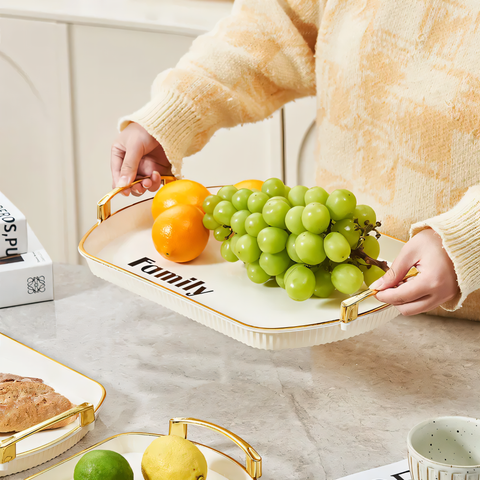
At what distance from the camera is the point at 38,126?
249 centimetres

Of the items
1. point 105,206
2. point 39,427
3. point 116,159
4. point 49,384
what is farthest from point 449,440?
point 116,159

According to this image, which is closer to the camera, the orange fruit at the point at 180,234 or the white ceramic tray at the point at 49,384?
the white ceramic tray at the point at 49,384

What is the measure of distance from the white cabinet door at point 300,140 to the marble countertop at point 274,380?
1.73m

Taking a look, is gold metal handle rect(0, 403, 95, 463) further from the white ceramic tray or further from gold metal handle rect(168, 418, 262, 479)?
gold metal handle rect(168, 418, 262, 479)

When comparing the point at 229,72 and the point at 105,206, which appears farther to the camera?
the point at 229,72

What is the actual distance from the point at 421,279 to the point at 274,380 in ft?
0.90

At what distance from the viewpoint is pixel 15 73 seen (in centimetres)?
242

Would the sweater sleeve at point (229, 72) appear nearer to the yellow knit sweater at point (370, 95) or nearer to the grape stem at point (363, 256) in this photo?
the yellow knit sweater at point (370, 95)

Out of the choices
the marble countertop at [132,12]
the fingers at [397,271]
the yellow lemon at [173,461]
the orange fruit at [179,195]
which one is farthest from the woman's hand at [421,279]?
the marble countertop at [132,12]

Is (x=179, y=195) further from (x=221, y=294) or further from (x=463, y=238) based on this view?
(x=463, y=238)

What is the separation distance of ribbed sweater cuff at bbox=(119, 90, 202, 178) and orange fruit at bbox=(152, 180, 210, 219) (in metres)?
0.12

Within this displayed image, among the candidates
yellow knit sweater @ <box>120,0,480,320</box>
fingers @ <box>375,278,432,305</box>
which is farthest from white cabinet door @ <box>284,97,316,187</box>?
fingers @ <box>375,278,432,305</box>

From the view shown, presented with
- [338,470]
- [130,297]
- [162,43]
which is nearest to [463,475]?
[338,470]

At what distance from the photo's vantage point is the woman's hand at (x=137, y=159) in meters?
1.08
